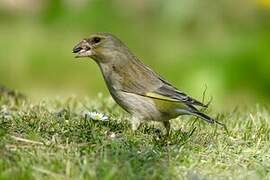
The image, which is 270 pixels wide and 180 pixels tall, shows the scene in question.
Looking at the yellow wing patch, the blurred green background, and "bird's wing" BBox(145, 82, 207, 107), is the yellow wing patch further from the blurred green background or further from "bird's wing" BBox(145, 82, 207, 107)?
the blurred green background

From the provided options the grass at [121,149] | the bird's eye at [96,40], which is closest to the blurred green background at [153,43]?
the bird's eye at [96,40]

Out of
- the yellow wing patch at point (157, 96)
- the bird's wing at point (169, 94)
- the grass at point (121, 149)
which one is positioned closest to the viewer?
the grass at point (121, 149)

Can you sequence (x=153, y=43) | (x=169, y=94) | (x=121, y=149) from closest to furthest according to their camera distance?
(x=121, y=149) < (x=169, y=94) < (x=153, y=43)

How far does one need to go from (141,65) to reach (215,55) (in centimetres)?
611

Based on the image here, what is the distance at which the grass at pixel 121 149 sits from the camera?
5312 mm

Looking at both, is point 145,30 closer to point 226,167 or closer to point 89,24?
point 89,24

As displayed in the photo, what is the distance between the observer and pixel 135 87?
683 centimetres

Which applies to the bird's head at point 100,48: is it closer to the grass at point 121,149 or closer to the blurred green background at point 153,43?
the grass at point 121,149

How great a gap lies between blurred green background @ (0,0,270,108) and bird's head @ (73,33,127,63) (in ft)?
14.6

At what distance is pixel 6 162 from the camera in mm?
5340

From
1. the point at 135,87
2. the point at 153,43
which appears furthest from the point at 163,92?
the point at 153,43

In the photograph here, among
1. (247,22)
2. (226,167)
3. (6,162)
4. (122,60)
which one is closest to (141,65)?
(122,60)

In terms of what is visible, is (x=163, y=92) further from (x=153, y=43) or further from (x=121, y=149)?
(x=153, y=43)

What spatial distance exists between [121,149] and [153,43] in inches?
356
